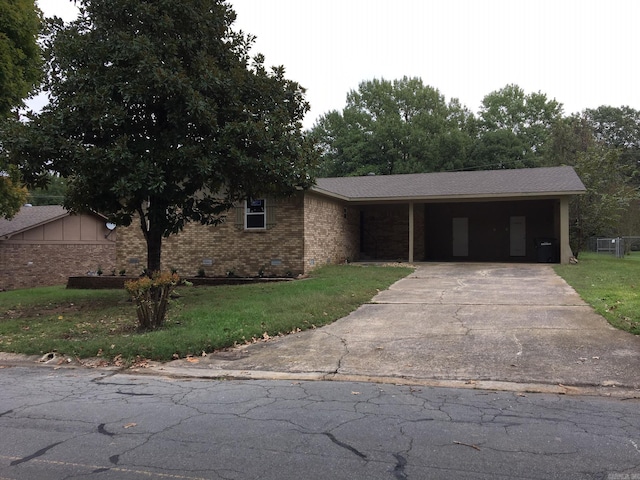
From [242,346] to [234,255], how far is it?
9940mm

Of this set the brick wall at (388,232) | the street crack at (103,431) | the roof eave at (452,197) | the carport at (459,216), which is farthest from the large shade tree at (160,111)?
the brick wall at (388,232)

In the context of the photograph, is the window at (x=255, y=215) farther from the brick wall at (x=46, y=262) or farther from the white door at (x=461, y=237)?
the white door at (x=461, y=237)

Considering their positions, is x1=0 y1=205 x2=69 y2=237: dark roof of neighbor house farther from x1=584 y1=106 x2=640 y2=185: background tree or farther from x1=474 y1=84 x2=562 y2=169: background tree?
x1=584 y1=106 x2=640 y2=185: background tree

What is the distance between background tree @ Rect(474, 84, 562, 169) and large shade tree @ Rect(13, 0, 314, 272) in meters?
36.2

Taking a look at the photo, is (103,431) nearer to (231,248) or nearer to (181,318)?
(181,318)

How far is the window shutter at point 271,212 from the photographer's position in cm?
1764

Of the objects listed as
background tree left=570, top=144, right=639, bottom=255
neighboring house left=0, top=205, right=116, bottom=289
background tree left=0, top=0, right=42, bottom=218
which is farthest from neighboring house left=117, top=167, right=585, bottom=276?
neighboring house left=0, top=205, right=116, bottom=289

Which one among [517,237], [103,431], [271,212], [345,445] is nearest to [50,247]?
[271,212]

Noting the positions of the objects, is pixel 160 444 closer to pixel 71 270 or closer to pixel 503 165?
pixel 71 270

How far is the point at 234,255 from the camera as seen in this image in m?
18.2

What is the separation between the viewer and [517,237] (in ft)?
83.0

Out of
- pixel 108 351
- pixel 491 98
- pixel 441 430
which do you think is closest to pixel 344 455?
pixel 441 430

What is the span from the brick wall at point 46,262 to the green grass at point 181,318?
1406 cm

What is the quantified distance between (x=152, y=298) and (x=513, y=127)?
46.7 meters
